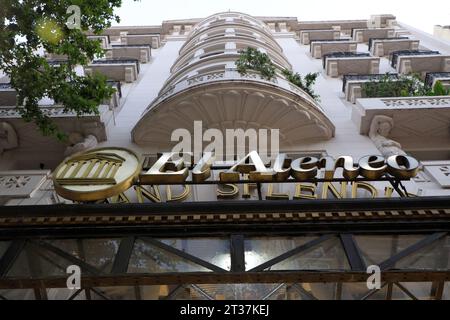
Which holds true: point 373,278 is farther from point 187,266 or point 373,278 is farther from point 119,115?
point 119,115

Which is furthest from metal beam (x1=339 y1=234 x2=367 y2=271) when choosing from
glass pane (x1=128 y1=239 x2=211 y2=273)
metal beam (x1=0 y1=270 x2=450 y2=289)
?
glass pane (x1=128 y1=239 x2=211 y2=273)

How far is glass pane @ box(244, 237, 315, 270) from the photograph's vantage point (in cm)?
746

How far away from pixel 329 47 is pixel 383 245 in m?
20.5

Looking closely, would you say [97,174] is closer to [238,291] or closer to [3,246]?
[3,246]

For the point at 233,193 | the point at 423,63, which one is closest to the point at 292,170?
the point at 233,193

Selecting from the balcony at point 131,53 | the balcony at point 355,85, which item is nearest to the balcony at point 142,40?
the balcony at point 131,53

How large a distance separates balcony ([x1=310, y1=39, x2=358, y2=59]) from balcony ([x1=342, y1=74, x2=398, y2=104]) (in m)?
6.81

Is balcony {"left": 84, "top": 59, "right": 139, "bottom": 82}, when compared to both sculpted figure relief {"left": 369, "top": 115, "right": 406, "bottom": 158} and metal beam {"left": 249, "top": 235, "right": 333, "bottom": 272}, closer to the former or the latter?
sculpted figure relief {"left": 369, "top": 115, "right": 406, "bottom": 158}

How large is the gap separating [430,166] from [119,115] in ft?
37.9

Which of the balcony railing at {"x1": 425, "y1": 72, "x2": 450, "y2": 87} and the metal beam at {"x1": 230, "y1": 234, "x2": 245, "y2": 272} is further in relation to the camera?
the balcony railing at {"x1": 425, "y1": 72, "x2": 450, "y2": 87}

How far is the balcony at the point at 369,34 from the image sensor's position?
98.2 ft

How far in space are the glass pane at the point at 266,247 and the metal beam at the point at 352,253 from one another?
0.61m

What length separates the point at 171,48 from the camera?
30969 mm

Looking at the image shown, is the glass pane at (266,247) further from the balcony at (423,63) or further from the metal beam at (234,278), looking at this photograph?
the balcony at (423,63)
